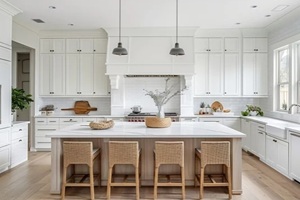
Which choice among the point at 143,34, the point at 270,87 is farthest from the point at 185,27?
the point at 270,87

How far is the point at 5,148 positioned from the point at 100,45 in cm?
330

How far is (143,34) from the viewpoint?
640 centimetres

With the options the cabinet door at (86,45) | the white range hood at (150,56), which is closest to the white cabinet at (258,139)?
the white range hood at (150,56)

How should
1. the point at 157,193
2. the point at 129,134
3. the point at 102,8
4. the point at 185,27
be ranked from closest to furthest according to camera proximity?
the point at 129,134 → the point at 157,193 → the point at 102,8 → the point at 185,27

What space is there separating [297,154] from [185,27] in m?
3.72

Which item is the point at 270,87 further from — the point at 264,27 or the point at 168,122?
the point at 168,122

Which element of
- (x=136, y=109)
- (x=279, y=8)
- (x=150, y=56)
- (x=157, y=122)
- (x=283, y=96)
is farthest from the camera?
(x=136, y=109)

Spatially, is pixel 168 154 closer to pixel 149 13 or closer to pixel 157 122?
pixel 157 122

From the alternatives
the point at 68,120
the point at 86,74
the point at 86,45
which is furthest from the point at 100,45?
the point at 68,120

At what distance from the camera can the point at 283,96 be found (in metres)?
6.12

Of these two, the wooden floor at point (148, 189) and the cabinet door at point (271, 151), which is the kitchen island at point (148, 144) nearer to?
the wooden floor at point (148, 189)

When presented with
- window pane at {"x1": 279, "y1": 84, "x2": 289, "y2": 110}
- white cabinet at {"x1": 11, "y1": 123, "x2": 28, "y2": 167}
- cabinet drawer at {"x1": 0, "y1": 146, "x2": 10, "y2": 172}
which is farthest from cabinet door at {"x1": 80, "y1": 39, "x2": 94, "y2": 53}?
window pane at {"x1": 279, "y1": 84, "x2": 289, "y2": 110}

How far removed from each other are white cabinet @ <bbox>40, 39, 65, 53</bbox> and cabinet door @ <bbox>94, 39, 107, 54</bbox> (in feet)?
2.78

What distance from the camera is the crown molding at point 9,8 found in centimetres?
455
